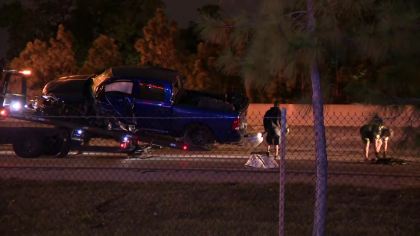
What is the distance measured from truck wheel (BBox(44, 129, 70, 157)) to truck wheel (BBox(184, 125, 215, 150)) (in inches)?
111

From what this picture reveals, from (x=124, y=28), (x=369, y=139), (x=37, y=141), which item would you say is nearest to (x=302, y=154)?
(x=369, y=139)

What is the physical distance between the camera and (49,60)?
34.0m

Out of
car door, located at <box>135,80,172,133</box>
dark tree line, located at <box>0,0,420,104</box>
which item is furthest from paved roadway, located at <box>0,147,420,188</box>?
dark tree line, located at <box>0,0,420,104</box>

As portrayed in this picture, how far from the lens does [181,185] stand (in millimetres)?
11516

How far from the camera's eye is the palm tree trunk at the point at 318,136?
5895 mm

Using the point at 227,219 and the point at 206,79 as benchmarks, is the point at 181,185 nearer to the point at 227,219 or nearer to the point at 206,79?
the point at 227,219

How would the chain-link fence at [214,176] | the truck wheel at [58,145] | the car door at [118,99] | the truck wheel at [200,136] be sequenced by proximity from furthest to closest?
1. the truck wheel at [200,136]
2. the car door at [118,99]
3. the truck wheel at [58,145]
4. the chain-link fence at [214,176]

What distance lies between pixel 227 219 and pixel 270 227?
79 centimetres

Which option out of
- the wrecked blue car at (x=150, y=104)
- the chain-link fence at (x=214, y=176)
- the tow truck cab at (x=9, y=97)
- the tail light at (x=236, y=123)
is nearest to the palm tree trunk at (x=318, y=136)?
the chain-link fence at (x=214, y=176)

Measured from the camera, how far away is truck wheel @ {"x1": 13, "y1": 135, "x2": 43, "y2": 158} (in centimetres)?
1670

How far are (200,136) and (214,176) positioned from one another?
4.91 meters

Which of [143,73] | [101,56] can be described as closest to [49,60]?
[101,56]

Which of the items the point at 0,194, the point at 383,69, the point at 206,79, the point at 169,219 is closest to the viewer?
the point at 383,69

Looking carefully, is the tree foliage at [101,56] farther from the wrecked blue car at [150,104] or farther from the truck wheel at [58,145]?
the truck wheel at [58,145]
